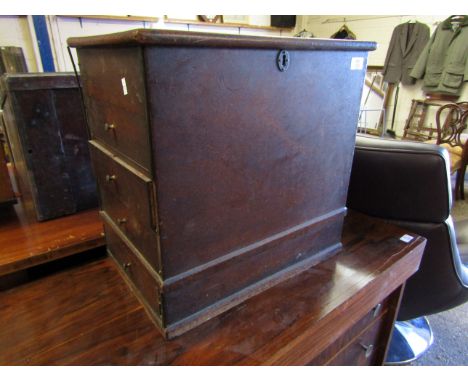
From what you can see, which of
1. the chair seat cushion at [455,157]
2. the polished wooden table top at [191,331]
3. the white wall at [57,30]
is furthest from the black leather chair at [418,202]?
the white wall at [57,30]

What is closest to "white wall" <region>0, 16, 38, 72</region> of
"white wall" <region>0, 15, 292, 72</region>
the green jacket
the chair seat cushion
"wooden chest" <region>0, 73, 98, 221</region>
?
"white wall" <region>0, 15, 292, 72</region>

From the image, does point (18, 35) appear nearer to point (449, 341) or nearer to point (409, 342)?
point (409, 342)

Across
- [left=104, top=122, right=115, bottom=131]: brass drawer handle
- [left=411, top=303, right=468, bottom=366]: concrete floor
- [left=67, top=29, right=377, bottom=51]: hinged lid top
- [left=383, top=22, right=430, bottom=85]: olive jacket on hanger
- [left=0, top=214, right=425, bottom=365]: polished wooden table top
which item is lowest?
[left=411, top=303, right=468, bottom=366]: concrete floor

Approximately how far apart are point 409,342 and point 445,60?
360 centimetres

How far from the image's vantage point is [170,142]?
455 millimetres

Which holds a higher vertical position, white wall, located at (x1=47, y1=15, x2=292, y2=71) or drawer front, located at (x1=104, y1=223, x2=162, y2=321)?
white wall, located at (x1=47, y1=15, x2=292, y2=71)

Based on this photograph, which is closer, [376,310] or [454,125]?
[376,310]

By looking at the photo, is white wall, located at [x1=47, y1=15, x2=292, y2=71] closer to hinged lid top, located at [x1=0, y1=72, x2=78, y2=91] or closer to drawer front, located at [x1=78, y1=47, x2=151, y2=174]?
hinged lid top, located at [x1=0, y1=72, x2=78, y2=91]

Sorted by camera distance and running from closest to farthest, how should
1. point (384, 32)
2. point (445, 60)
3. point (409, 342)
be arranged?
point (409, 342) → point (445, 60) → point (384, 32)

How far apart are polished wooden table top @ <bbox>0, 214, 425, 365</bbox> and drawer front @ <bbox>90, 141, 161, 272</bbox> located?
0.46 ft

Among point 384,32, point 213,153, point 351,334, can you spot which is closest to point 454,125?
point 384,32

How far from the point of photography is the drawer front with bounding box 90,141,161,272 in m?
0.51

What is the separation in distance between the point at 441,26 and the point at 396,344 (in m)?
3.78

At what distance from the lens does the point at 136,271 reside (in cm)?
64
